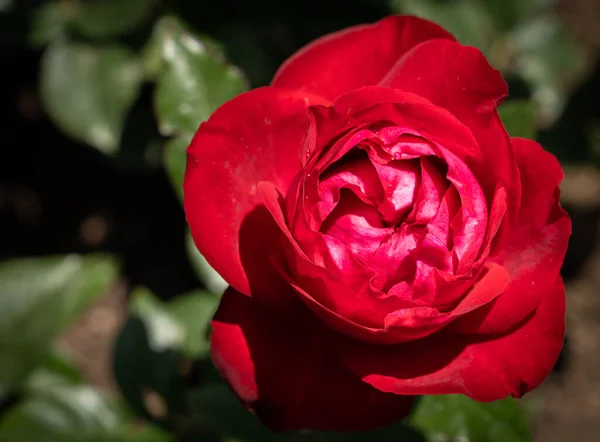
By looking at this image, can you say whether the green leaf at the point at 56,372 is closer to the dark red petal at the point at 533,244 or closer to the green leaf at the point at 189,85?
the green leaf at the point at 189,85

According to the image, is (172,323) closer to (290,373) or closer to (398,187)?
(290,373)

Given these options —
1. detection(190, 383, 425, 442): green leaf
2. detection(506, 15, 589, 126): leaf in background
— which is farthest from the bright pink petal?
detection(506, 15, 589, 126): leaf in background

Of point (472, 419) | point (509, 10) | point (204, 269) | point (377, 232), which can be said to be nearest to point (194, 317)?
point (204, 269)

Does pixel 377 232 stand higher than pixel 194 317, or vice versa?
pixel 377 232

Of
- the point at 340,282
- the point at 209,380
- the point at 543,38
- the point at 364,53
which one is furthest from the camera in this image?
the point at 543,38

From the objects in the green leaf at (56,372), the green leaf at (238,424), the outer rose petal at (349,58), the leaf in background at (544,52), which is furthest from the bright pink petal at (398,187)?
the leaf in background at (544,52)

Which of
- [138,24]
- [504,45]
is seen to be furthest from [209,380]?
[504,45]

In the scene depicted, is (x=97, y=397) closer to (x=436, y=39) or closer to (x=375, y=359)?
(x=375, y=359)
